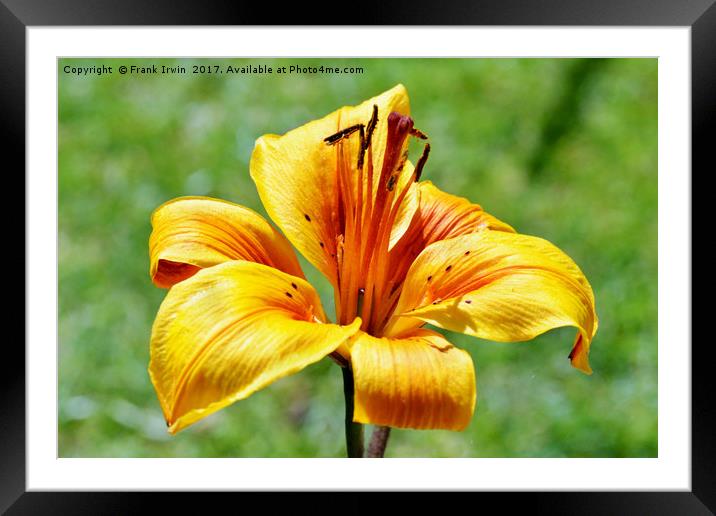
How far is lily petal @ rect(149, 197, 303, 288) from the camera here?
1792mm

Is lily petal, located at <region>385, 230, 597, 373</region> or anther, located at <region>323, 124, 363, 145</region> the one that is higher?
anther, located at <region>323, 124, 363, 145</region>

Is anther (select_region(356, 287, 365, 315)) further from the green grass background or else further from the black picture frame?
the green grass background

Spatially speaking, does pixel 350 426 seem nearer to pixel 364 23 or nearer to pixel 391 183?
pixel 391 183

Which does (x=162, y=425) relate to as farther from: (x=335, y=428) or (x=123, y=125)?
(x=123, y=125)

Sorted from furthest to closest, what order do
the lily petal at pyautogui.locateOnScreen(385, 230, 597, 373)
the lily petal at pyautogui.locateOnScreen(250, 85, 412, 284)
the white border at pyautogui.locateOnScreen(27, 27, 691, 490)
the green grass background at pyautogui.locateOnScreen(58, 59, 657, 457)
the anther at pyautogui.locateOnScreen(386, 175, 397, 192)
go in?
the green grass background at pyautogui.locateOnScreen(58, 59, 657, 457) → the white border at pyautogui.locateOnScreen(27, 27, 691, 490) → the lily petal at pyautogui.locateOnScreen(250, 85, 412, 284) → the anther at pyautogui.locateOnScreen(386, 175, 397, 192) → the lily petal at pyautogui.locateOnScreen(385, 230, 597, 373)

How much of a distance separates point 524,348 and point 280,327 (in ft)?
7.10

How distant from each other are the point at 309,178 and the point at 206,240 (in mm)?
287

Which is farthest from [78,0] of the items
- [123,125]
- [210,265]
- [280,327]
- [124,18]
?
[123,125]

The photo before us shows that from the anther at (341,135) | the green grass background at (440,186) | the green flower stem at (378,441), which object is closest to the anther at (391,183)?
the anther at (341,135)

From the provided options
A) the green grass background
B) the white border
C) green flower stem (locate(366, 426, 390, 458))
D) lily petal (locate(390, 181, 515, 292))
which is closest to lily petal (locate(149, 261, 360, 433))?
green flower stem (locate(366, 426, 390, 458))

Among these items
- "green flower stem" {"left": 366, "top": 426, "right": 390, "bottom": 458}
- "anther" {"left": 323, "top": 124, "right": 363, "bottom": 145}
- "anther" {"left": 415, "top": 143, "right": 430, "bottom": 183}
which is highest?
"anther" {"left": 323, "top": 124, "right": 363, "bottom": 145}

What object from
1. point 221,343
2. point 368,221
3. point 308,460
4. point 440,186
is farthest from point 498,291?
point 440,186

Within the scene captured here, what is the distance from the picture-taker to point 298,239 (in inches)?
74.4

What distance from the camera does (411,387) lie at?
1.54m
